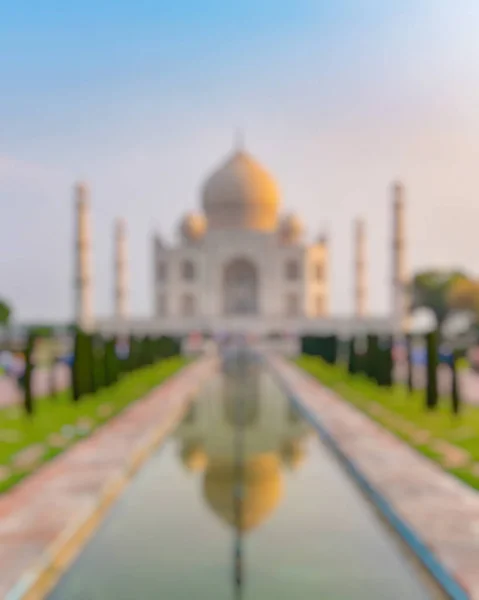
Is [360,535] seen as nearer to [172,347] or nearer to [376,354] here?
[376,354]

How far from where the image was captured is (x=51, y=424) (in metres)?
9.45

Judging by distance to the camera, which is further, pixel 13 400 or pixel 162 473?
pixel 13 400

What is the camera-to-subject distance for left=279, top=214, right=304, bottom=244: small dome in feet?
145

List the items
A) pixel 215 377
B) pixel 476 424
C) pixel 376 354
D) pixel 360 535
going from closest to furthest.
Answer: pixel 360 535
pixel 476 424
pixel 376 354
pixel 215 377

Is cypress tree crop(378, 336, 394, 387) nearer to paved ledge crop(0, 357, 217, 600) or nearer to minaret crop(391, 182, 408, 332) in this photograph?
paved ledge crop(0, 357, 217, 600)

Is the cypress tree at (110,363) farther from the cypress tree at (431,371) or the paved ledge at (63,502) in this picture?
the cypress tree at (431,371)

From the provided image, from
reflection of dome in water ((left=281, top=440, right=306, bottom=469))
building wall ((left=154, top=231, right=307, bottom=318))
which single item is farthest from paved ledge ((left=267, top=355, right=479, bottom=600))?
building wall ((left=154, top=231, right=307, bottom=318))

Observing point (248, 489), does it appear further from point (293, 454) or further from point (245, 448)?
point (245, 448)

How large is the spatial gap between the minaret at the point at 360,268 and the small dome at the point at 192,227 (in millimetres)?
8756

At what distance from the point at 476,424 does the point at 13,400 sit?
7.09m

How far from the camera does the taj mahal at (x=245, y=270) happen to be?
38.1 meters

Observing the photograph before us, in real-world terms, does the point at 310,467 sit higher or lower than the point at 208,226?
lower

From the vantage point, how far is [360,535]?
4.88 m

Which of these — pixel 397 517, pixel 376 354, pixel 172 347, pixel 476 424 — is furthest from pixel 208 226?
pixel 397 517
